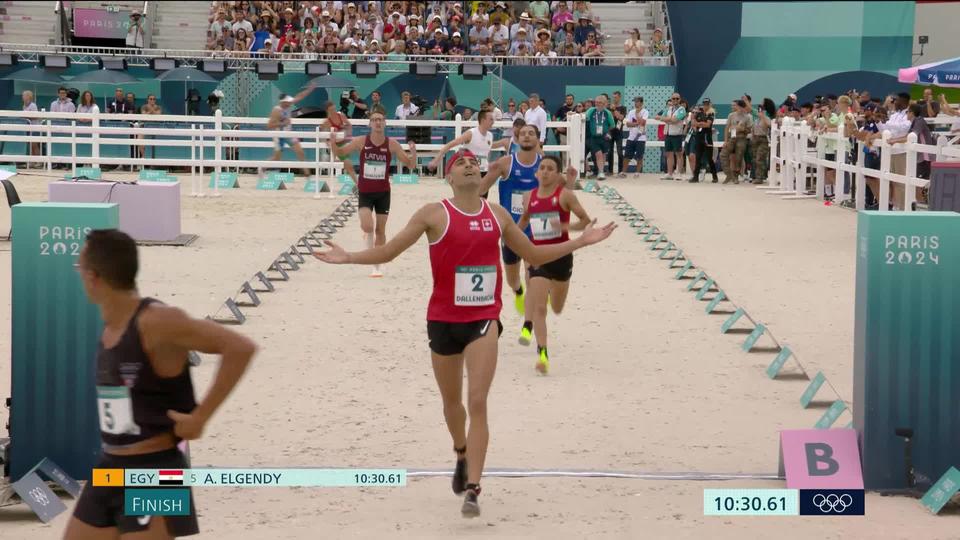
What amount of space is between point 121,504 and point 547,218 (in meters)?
6.25

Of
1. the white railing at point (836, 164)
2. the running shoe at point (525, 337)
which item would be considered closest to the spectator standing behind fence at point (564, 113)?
the white railing at point (836, 164)

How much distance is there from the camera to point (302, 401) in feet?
31.4

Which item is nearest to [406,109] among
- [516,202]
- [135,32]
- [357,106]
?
[357,106]

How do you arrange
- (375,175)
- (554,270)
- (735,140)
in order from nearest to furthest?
(554,270) < (375,175) < (735,140)

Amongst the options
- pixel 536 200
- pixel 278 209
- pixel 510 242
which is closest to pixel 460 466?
pixel 510 242

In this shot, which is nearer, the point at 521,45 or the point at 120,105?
the point at 120,105

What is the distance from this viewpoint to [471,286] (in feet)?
23.6

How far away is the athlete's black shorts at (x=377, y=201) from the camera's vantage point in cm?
1571

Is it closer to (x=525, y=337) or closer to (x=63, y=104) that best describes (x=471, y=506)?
(x=525, y=337)

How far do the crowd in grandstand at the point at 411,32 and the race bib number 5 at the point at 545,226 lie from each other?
76.5 ft

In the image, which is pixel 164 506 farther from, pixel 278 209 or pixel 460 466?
pixel 278 209

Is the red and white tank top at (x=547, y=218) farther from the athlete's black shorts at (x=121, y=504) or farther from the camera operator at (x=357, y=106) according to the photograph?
the camera operator at (x=357, y=106)

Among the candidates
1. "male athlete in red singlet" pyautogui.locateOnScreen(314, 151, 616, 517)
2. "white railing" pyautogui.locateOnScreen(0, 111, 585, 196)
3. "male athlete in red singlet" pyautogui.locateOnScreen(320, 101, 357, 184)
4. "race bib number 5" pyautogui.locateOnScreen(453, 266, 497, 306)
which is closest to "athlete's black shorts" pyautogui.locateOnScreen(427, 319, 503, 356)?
"male athlete in red singlet" pyautogui.locateOnScreen(314, 151, 616, 517)

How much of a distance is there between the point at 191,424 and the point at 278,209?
19316 mm
